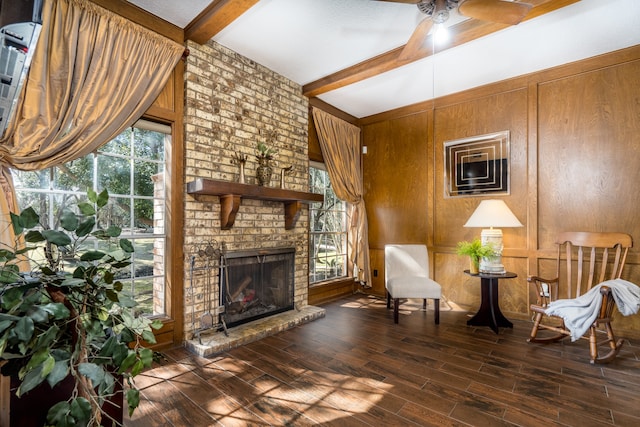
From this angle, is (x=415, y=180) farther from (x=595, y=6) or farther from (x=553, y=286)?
(x=595, y=6)

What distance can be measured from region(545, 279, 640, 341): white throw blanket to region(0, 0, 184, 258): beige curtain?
4.00 metres

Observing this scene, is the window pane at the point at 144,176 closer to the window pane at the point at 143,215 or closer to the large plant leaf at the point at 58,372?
the window pane at the point at 143,215

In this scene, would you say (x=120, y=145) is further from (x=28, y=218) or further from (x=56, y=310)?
(x=56, y=310)

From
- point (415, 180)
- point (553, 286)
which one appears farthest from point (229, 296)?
point (553, 286)

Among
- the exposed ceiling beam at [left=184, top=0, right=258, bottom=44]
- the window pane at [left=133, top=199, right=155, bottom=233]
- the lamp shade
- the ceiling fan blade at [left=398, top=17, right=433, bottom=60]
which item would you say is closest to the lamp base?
the lamp shade

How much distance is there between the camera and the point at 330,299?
14.7 ft

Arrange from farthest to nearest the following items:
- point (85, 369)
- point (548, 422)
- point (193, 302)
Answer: point (193, 302) → point (548, 422) → point (85, 369)

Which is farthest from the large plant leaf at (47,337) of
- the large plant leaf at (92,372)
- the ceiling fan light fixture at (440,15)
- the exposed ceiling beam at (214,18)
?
the ceiling fan light fixture at (440,15)

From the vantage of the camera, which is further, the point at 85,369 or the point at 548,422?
the point at 548,422

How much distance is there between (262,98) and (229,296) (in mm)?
2221

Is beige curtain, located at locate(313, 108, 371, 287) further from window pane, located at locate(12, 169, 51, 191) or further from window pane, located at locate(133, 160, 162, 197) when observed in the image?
window pane, located at locate(12, 169, 51, 191)

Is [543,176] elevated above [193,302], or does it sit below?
above

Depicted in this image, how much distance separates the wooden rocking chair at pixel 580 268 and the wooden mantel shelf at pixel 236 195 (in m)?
2.58

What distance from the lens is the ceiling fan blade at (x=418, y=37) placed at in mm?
2250
